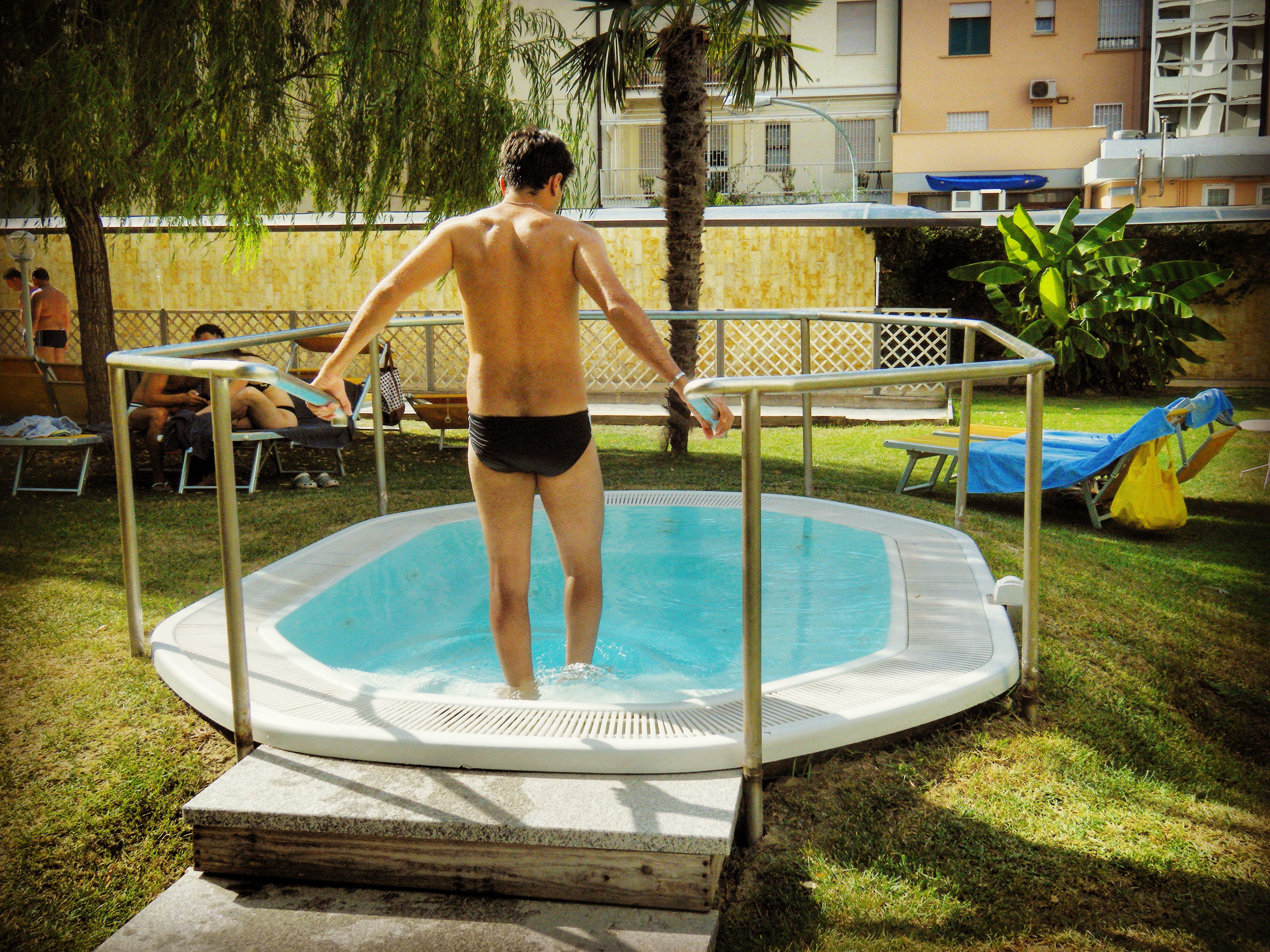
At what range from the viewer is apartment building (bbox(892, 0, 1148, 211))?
83.4ft

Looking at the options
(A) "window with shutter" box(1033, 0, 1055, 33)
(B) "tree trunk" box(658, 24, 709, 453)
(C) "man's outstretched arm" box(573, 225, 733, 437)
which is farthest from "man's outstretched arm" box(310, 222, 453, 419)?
(A) "window with shutter" box(1033, 0, 1055, 33)

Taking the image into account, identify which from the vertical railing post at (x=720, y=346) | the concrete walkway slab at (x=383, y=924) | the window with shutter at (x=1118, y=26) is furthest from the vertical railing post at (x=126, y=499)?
the window with shutter at (x=1118, y=26)

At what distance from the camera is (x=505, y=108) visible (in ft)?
26.7

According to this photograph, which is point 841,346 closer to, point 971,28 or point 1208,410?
point 1208,410

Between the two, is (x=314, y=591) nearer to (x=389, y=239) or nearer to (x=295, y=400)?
(x=295, y=400)

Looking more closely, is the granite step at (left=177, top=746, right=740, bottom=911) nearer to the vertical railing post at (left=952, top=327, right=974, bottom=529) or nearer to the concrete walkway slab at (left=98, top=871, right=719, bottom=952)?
the concrete walkway slab at (left=98, top=871, right=719, bottom=952)

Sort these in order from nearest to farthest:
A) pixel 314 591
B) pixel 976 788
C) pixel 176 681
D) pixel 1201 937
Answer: pixel 1201 937 < pixel 976 788 < pixel 176 681 < pixel 314 591

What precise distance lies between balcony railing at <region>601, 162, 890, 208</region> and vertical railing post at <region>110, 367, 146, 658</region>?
24891mm

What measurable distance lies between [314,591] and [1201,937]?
2.93 meters

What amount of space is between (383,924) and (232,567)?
36.0 inches

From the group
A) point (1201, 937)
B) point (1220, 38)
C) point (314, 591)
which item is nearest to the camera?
point (1201, 937)

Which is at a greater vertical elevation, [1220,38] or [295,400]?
[1220,38]

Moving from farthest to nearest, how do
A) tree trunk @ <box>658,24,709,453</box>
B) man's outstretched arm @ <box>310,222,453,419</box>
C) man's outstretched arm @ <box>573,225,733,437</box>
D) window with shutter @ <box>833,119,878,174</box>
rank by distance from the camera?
window with shutter @ <box>833,119,878,174</box>, tree trunk @ <box>658,24,709,453</box>, man's outstretched arm @ <box>310,222,453,419</box>, man's outstretched arm @ <box>573,225,733,437</box>

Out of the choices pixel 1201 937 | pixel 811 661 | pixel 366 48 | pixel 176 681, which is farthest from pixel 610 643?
pixel 366 48
